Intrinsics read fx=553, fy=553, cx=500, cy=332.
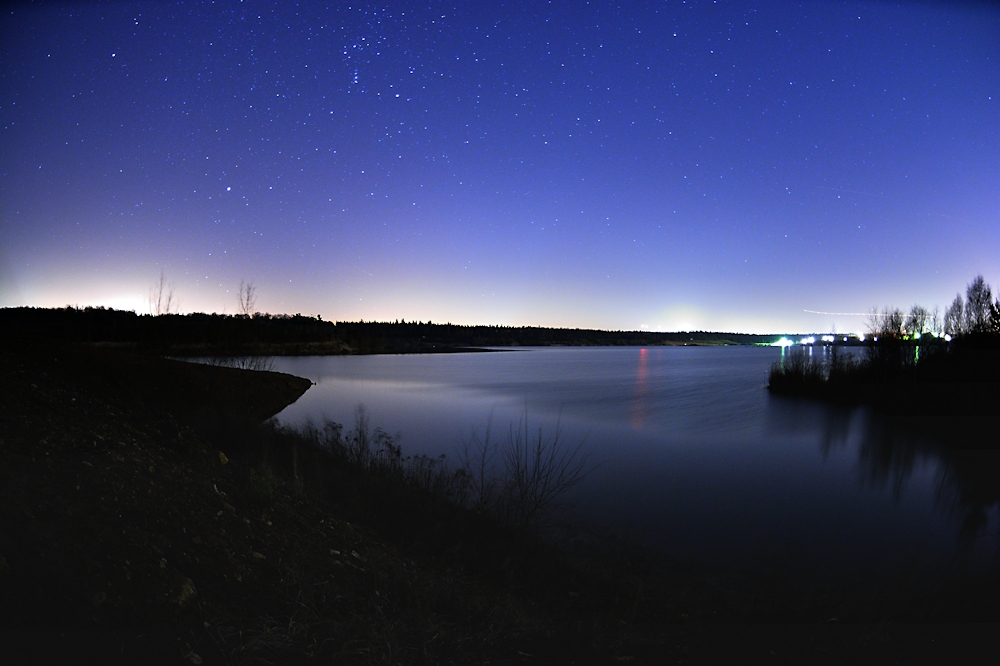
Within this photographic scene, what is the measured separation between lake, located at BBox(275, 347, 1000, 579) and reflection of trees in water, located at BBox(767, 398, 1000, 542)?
0.19ft

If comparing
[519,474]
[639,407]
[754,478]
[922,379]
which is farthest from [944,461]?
[639,407]

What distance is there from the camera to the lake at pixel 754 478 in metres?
8.38

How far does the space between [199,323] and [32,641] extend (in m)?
83.7

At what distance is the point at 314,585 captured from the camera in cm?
451

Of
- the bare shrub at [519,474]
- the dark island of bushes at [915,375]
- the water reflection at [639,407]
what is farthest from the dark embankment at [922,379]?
the bare shrub at [519,474]

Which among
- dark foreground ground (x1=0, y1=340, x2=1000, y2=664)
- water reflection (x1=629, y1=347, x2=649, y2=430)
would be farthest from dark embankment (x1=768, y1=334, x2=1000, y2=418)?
dark foreground ground (x1=0, y1=340, x2=1000, y2=664)

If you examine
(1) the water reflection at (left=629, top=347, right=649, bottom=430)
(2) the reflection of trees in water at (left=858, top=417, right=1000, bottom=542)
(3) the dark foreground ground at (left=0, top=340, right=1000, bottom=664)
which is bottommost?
(1) the water reflection at (left=629, top=347, right=649, bottom=430)

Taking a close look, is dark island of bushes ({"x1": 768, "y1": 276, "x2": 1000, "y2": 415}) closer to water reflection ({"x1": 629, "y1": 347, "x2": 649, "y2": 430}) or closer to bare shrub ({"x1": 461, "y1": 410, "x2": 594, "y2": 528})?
water reflection ({"x1": 629, "y1": 347, "x2": 649, "y2": 430})

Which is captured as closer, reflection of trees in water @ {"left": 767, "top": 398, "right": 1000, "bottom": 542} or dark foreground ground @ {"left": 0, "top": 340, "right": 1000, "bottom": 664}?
dark foreground ground @ {"left": 0, "top": 340, "right": 1000, "bottom": 664}

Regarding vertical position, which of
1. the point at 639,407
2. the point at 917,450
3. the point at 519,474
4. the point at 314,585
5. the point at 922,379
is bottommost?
the point at 639,407

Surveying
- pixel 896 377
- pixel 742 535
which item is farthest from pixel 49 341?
pixel 896 377

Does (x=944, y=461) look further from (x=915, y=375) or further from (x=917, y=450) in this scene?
(x=915, y=375)

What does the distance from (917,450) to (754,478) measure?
24.0 ft

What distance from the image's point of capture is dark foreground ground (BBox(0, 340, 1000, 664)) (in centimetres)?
363
